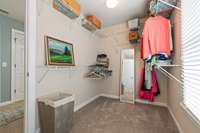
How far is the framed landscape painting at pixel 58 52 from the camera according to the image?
1872 mm

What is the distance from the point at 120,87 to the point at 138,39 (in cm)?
157

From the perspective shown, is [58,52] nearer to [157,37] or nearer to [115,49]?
[157,37]

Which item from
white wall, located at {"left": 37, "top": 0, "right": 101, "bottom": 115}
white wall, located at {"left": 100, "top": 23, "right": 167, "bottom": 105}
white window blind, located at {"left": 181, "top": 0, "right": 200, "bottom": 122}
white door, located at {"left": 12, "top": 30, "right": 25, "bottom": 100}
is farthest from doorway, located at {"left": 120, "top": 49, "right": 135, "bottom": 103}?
white door, located at {"left": 12, "top": 30, "right": 25, "bottom": 100}

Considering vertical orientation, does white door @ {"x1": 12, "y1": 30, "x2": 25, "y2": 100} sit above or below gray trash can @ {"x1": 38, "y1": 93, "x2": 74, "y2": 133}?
above

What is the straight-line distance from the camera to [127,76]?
3.45m

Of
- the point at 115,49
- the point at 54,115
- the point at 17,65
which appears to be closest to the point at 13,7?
the point at 17,65

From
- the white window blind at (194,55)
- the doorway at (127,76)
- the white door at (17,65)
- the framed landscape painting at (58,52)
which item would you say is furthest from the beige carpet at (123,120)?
the white door at (17,65)

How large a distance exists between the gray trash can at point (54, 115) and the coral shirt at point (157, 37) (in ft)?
5.74

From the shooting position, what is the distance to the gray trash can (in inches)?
61.2

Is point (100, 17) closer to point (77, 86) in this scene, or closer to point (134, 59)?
point (134, 59)

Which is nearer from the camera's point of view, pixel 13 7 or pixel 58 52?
pixel 58 52

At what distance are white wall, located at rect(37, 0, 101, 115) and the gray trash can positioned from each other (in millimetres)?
258

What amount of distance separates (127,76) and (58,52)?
2.22m

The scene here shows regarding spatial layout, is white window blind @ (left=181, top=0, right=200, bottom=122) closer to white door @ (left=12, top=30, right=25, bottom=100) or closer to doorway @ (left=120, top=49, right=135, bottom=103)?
doorway @ (left=120, top=49, right=135, bottom=103)
